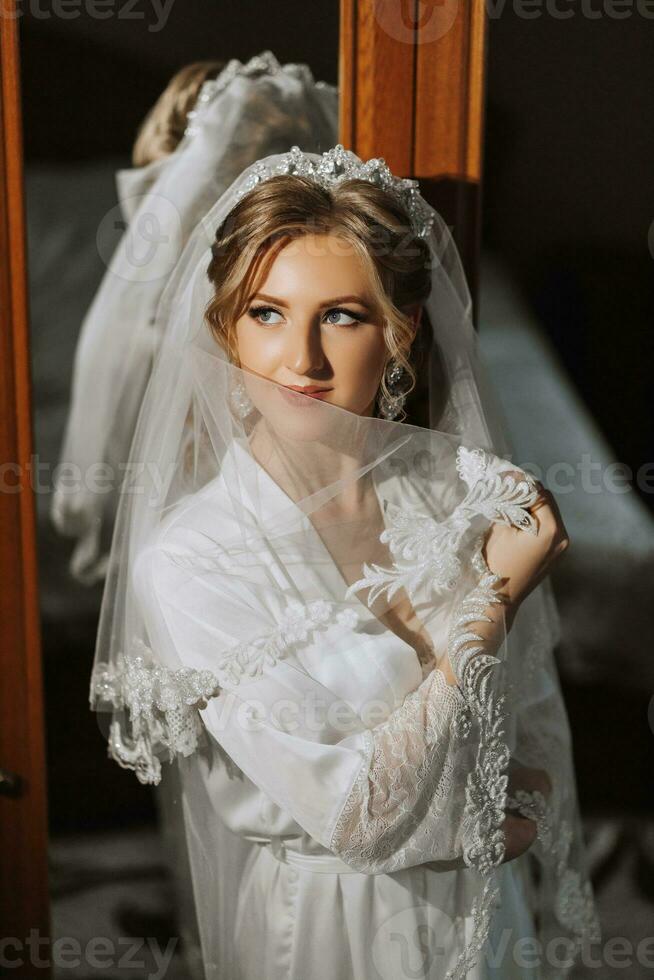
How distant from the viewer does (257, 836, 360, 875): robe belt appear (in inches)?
44.3

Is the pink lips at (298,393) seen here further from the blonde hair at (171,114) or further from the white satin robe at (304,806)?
the blonde hair at (171,114)

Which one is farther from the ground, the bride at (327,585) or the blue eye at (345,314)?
the blue eye at (345,314)

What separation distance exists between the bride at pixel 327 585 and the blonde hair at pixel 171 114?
202 millimetres

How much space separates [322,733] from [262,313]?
0.49m

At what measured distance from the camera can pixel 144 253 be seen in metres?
1.31

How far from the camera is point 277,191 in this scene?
3.43 ft

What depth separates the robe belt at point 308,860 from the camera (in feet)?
3.69

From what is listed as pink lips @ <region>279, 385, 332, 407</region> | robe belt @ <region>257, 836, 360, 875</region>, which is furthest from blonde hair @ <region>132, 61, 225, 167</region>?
robe belt @ <region>257, 836, 360, 875</region>

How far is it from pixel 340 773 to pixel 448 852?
18 centimetres

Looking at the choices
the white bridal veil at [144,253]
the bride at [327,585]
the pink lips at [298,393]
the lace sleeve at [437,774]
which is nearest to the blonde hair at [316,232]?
the bride at [327,585]

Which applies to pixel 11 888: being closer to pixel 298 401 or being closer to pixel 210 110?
pixel 298 401

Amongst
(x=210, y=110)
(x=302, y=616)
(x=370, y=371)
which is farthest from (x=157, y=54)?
(x=302, y=616)

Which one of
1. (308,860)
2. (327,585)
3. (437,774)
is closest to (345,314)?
(327,585)

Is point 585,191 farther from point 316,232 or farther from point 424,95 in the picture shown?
A: point 316,232
